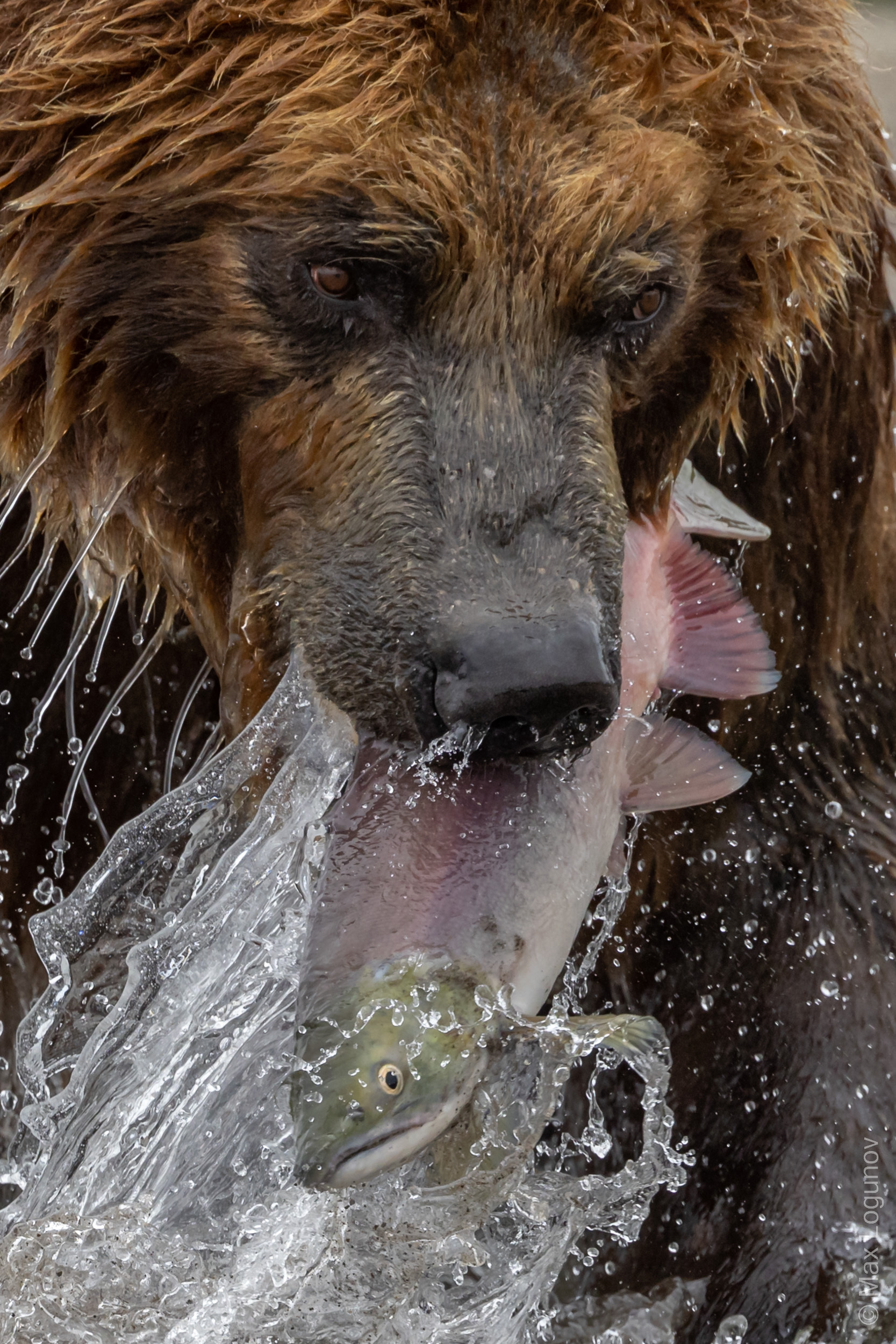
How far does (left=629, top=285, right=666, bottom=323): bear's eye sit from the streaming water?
2.34 ft

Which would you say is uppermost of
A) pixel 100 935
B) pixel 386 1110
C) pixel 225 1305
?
pixel 386 1110

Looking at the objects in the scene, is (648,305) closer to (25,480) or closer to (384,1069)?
(25,480)

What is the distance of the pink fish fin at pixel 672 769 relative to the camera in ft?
8.61

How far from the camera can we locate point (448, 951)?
7.66 ft

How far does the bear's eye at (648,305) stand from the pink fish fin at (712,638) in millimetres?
367

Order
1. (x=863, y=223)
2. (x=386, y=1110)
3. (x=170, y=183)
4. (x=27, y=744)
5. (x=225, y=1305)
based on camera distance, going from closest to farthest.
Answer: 1. (x=386, y=1110)
2. (x=170, y=183)
3. (x=225, y=1305)
4. (x=863, y=223)
5. (x=27, y=744)

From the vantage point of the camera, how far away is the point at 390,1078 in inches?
88.9

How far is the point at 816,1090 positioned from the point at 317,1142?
1.29 metres

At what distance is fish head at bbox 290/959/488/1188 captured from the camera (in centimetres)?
226

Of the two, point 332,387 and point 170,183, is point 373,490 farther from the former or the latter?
point 170,183

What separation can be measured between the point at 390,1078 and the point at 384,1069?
0.7 inches

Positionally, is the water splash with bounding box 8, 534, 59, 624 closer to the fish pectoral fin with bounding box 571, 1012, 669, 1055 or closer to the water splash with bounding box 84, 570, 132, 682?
the water splash with bounding box 84, 570, 132, 682

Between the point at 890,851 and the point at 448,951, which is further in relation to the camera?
the point at 890,851

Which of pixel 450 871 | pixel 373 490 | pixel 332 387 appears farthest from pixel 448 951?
pixel 332 387
